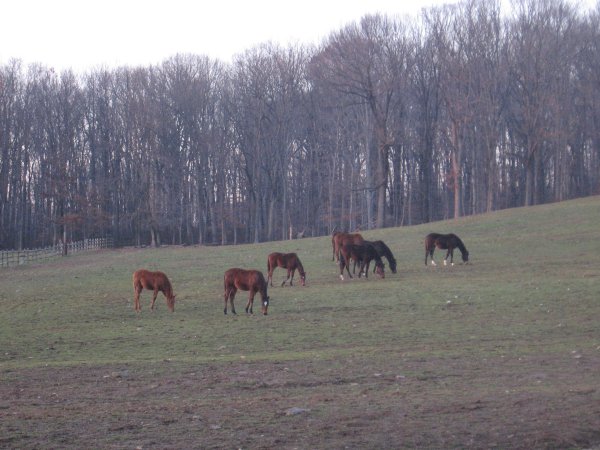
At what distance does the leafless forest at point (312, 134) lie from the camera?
217 feet

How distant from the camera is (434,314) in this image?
20.5 meters

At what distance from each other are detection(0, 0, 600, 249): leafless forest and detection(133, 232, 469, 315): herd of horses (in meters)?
31.4

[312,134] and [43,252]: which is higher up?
[312,134]

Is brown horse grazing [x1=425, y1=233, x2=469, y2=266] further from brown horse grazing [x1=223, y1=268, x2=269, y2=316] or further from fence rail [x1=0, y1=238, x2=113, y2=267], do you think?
fence rail [x1=0, y1=238, x2=113, y2=267]

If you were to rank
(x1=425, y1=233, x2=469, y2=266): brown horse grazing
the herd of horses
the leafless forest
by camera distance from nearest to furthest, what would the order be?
the herd of horses, (x1=425, y1=233, x2=469, y2=266): brown horse grazing, the leafless forest

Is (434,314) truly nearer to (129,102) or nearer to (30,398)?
(30,398)

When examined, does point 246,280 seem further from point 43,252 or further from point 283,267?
point 43,252

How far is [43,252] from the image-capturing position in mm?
58656

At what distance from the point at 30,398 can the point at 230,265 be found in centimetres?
2553

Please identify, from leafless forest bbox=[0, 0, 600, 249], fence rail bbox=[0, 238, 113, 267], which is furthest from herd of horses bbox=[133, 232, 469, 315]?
leafless forest bbox=[0, 0, 600, 249]

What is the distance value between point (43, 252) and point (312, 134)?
3015cm

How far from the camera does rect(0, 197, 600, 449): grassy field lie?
8.93 m

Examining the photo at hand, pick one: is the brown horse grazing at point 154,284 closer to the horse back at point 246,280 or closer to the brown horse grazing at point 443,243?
the horse back at point 246,280

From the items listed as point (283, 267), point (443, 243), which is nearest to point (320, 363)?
point (283, 267)
